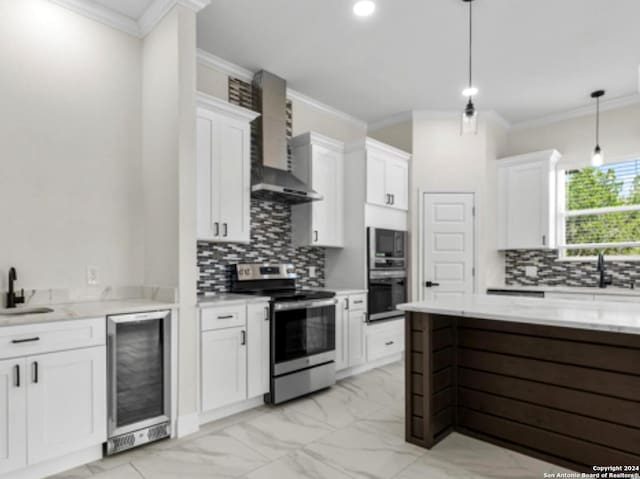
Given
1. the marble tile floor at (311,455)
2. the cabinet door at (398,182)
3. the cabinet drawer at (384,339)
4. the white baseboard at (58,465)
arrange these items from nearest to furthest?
the white baseboard at (58,465)
the marble tile floor at (311,455)
the cabinet drawer at (384,339)
the cabinet door at (398,182)

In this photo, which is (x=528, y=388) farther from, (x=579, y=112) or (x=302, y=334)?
(x=579, y=112)

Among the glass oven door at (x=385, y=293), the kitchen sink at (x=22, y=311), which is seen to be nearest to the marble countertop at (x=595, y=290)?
the glass oven door at (x=385, y=293)

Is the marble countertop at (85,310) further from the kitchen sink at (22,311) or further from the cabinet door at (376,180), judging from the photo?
the cabinet door at (376,180)

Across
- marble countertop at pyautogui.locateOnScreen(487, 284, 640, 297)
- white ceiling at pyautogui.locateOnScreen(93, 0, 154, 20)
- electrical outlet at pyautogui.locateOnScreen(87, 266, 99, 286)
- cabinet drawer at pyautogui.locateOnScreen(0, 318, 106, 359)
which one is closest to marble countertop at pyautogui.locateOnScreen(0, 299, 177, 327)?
cabinet drawer at pyautogui.locateOnScreen(0, 318, 106, 359)

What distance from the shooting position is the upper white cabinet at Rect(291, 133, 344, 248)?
421 cm

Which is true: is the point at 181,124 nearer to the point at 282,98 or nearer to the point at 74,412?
the point at 282,98

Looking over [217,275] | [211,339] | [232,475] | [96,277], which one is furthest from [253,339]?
[96,277]

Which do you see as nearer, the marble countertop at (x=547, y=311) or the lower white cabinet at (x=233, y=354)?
the marble countertop at (x=547, y=311)

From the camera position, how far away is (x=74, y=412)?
2256 mm

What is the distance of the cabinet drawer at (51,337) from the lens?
6.75 ft

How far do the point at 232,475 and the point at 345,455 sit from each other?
708 mm

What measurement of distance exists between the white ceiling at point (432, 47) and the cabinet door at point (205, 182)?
2.67ft

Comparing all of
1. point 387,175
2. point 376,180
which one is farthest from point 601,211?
point 376,180

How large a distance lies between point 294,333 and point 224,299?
0.71 meters
